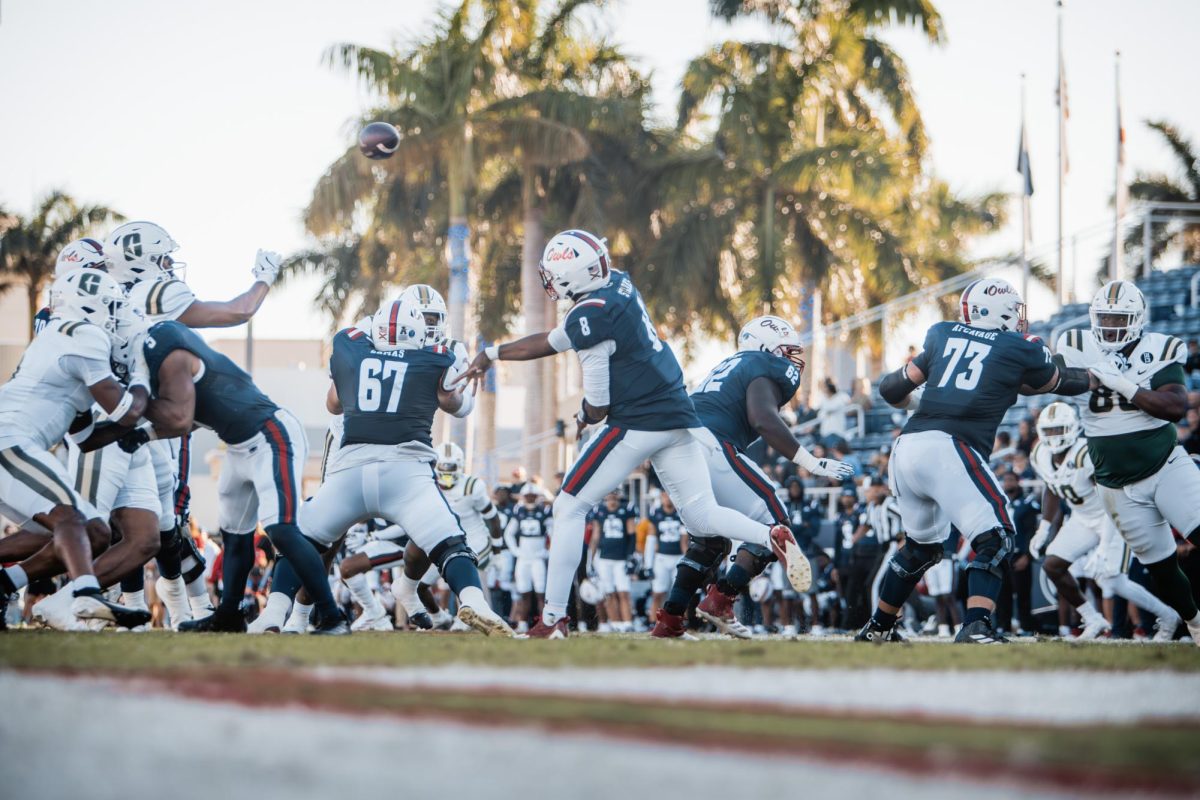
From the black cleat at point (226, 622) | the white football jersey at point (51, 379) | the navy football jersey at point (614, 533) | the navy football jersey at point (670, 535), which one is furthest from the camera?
the navy football jersey at point (614, 533)

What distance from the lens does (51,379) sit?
23.4 feet

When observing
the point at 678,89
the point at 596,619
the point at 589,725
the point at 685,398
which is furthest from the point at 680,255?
the point at 589,725

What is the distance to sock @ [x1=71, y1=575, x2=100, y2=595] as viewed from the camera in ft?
22.0

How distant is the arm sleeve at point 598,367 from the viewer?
7.80 metres

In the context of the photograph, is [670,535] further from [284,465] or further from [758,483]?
[284,465]

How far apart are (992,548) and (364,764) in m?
5.56

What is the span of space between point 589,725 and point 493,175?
29.1 metres

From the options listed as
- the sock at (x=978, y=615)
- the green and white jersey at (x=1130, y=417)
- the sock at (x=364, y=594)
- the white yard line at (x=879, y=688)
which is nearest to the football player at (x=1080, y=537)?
the green and white jersey at (x=1130, y=417)

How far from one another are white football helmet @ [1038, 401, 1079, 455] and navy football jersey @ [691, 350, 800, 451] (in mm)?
4264

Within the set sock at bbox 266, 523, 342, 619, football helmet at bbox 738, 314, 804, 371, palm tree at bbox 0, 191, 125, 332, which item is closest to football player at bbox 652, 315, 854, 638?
football helmet at bbox 738, 314, 804, 371

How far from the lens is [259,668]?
173 inches

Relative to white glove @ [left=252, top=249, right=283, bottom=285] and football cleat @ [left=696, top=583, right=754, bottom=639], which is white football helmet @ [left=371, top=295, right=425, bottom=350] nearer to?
white glove @ [left=252, top=249, right=283, bottom=285]

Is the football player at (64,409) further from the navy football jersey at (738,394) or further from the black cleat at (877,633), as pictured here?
the black cleat at (877,633)

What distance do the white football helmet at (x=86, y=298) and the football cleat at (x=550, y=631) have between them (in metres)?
2.74
